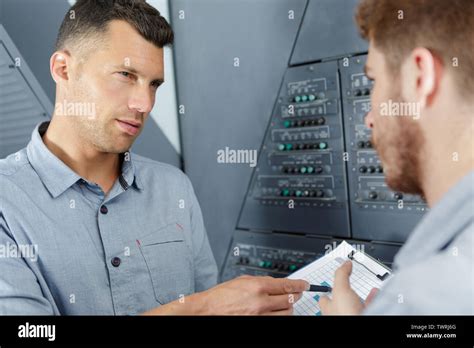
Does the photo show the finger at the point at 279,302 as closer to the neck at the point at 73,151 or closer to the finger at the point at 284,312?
the finger at the point at 284,312

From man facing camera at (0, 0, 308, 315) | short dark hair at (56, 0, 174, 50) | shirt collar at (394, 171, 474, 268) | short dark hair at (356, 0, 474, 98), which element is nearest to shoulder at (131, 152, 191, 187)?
man facing camera at (0, 0, 308, 315)

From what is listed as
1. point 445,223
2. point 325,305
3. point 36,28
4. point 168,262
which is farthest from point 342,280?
point 36,28

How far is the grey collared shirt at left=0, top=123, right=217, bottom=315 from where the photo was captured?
1.17 meters

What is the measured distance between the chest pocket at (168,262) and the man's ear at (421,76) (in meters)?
0.81

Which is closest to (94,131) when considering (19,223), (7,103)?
(19,223)

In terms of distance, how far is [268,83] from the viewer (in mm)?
2096

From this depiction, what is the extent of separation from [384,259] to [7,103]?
153cm

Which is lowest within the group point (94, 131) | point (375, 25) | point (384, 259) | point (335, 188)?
point (384, 259)

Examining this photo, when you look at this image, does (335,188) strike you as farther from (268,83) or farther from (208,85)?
(208,85)

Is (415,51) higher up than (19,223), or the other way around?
(415,51)

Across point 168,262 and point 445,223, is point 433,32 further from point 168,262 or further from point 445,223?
point 168,262

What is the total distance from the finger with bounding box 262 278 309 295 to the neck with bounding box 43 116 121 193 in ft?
1.87

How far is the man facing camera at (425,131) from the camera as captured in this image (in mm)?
708
